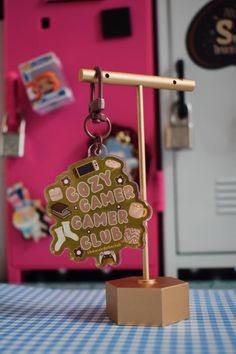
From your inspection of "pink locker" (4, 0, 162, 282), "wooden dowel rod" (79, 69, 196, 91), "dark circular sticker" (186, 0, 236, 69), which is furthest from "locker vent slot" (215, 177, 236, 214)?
"wooden dowel rod" (79, 69, 196, 91)

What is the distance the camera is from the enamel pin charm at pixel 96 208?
629mm

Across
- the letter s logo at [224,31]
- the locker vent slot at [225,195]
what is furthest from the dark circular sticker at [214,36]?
the locker vent slot at [225,195]

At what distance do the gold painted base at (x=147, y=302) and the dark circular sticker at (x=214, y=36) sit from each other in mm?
543

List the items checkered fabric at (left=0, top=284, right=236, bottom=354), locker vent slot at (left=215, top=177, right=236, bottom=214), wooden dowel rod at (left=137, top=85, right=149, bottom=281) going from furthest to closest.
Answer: locker vent slot at (left=215, top=177, right=236, bottom=214), wooden dowel rod at (left=137, top=85, right=149, bottom=281), checkered fabric at (left=0, top=284, right=236, bottom=354)

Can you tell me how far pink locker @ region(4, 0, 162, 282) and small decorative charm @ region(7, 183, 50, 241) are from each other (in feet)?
0.05

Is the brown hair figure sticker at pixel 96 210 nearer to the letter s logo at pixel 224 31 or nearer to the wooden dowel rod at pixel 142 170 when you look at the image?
the wooden dowel rod at pixel 142 170

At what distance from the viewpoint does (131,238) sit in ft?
2.05

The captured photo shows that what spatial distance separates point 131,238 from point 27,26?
0.60 metres

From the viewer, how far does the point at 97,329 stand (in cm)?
61

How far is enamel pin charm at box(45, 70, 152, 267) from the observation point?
2.06 feet

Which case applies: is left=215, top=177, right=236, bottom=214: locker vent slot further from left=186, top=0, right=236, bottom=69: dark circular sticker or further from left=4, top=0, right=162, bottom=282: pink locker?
left=186, top=0, right=236, bottom=69: dark circular sticker

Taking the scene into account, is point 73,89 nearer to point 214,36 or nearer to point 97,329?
point 214,36

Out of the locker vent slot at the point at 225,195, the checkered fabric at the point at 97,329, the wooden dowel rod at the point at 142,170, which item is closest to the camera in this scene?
the checkered fabric at the point at 97,329

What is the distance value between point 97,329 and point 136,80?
1.11ft
